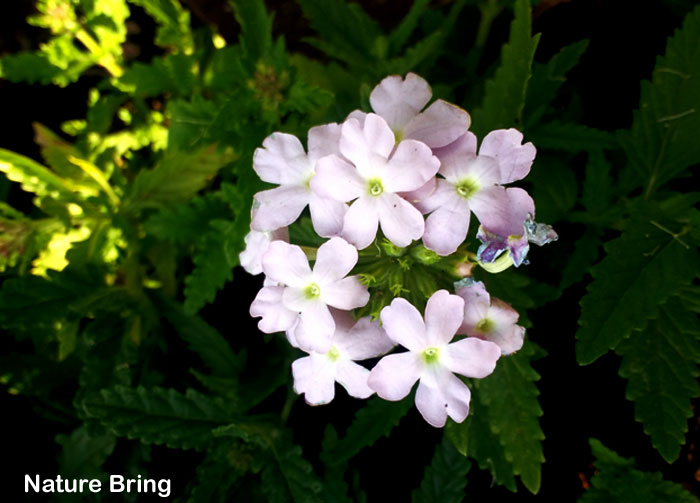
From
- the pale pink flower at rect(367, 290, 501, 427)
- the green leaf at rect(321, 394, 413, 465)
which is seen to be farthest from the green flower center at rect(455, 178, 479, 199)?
the green leaf at rect(321, 394, 413, 465)

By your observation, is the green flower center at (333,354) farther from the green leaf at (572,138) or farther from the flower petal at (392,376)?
the green leaf at (572,138)

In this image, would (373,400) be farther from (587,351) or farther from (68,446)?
(68,446)

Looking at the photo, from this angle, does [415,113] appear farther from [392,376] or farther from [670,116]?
[670,116]

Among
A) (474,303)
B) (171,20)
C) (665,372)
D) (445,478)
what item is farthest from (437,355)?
(171,20)

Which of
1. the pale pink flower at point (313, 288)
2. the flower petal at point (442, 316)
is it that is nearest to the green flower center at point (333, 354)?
the pale pink flower at point (313, 288)

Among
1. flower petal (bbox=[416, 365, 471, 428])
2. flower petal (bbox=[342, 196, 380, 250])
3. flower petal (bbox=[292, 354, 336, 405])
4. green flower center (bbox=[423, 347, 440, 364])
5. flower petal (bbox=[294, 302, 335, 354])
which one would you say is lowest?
flower petal (bbox=[292, 354, 336, 405])

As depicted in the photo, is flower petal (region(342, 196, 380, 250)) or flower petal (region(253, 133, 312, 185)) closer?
flower petal (region(342, 196, 380, 250))

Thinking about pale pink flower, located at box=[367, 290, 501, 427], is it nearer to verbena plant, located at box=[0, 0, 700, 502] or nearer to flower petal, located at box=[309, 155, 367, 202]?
verbena plant, located at box=[0, 0, 700, 502]
